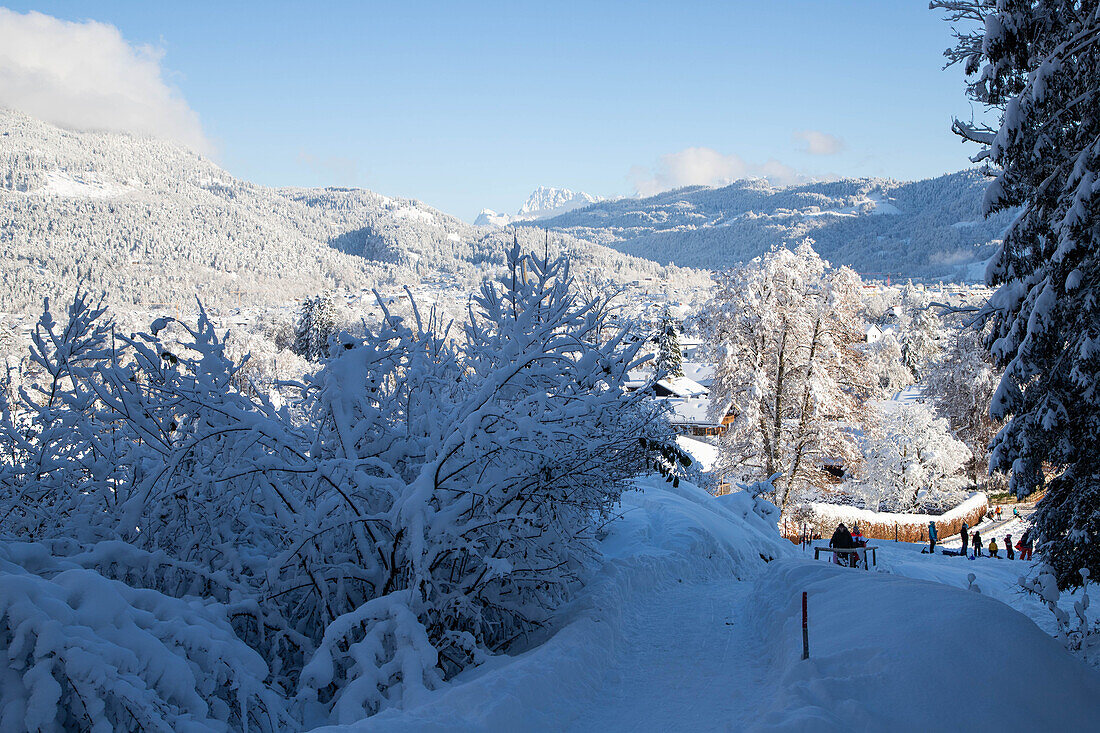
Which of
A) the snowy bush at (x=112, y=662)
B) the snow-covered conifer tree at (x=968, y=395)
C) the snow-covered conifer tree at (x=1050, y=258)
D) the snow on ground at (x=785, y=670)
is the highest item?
the snow-covered conifer tree at (x=1050, y=258)

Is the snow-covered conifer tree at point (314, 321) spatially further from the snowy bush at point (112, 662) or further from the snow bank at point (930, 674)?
the snow bank at point (930, 674)

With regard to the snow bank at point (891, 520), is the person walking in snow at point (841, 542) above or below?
above

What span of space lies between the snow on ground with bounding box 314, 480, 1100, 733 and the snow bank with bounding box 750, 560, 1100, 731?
1cm

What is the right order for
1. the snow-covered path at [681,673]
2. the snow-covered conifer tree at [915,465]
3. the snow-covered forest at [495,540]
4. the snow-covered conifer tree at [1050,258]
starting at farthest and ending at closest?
the snow-covered conifer tree at [915,465] → the snow-covered conifer tree at [1050,258] → the snow-covered path at [681,673] → the snow-covered forest at [495,540]

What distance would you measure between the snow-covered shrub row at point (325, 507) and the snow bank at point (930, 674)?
8.72 feet

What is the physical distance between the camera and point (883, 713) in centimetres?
530

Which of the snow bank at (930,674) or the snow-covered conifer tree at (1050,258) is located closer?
the snow bank at (930,674)

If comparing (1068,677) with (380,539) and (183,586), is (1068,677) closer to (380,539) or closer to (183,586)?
(380,539)

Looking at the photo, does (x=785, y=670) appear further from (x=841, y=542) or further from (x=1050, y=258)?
(x=841, y=542)

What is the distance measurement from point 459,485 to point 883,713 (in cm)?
387

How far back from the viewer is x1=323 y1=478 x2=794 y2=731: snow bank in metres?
5.22

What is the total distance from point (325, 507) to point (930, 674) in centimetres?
533

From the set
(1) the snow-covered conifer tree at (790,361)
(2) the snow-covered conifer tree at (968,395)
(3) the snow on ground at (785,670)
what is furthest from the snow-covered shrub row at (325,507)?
(2) the snow-covered conifer tree at (968,395)

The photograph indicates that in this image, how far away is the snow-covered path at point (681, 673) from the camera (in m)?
6.10
